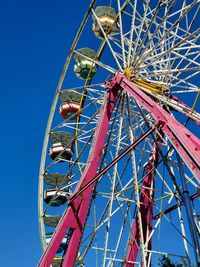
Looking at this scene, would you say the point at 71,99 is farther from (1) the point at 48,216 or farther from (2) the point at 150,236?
(2) the point at 150,236

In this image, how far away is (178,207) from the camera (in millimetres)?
9531

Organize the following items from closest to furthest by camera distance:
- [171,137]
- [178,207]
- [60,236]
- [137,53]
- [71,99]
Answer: [171,137] < [60,236] < [178,207] < [137,53] < [71,99]

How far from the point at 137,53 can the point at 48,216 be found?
577cm

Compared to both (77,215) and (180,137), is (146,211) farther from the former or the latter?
(180,137)

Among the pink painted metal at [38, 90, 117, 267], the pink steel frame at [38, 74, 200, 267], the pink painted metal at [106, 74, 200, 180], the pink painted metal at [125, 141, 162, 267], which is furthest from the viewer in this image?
the pink painted metal at [125, 141, 162, 267]

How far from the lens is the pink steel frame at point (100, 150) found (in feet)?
19.6

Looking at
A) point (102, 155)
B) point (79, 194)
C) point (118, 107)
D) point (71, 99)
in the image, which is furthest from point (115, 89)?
point (71, 99)

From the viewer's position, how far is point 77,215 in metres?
8.77

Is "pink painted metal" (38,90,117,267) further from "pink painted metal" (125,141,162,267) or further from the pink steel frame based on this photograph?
"pink painted metal" (125,141,162,267)

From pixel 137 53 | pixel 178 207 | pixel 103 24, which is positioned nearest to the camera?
pixel 178 207

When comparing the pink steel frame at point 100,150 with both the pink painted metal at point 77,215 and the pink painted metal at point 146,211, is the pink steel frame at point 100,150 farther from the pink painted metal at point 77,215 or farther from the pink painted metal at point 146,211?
the pink painted metal at point 146,211

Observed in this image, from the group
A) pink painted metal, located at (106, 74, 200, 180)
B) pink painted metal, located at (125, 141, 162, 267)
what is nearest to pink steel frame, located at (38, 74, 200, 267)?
pink painted metal, located at (106, 74, 200, 180)

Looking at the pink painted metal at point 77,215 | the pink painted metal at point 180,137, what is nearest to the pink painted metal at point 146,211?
the pink painted metal at point 77,215

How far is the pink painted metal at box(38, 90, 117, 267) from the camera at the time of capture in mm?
8375
